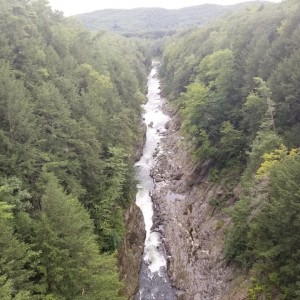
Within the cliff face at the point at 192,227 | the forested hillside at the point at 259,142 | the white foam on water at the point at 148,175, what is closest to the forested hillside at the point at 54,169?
the white foam on water at the point at 148,175

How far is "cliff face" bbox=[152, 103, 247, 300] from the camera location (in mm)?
31438

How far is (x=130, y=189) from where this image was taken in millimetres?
39219

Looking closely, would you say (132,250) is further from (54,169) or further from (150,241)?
(54,169)

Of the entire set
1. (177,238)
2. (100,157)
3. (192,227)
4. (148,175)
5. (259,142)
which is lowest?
(148,175)

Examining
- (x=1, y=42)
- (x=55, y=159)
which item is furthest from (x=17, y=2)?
(x=55, y=159)

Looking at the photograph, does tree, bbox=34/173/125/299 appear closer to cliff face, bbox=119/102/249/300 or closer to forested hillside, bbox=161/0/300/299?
cliff face, bbox=119/102/249/300

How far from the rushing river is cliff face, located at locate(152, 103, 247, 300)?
2.85 ft

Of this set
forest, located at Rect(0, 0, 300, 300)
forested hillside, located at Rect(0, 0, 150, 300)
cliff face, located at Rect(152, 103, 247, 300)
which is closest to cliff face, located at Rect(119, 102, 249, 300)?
cliff face, located at Rect(152, 103, 247, 300)

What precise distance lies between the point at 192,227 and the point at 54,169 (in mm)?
18183

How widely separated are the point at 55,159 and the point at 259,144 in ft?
61.7

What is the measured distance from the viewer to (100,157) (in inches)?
1497

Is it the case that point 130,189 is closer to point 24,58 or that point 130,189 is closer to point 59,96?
point 59,96

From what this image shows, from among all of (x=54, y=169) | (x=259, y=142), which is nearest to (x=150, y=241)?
(x=54, y=169)

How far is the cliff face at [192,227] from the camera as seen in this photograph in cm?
3144
